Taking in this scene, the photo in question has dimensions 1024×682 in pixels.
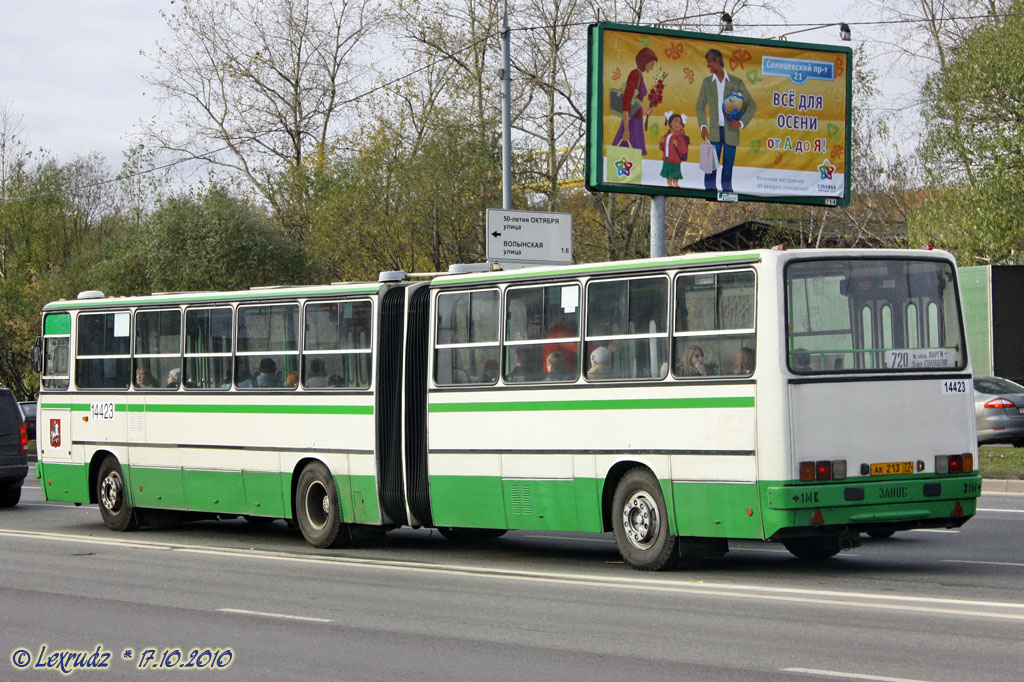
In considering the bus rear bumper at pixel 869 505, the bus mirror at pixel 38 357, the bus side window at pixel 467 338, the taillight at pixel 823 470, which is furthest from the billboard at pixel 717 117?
the taillight at pixel 823 470

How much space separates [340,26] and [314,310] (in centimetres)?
4070

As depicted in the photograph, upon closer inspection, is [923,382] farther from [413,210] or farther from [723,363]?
[413,210]

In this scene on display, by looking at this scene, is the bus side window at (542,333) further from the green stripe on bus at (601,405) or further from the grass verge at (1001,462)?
the grass verge at (1001,462)

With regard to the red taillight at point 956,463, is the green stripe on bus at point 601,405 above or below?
above

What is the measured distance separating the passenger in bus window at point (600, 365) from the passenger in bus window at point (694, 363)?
862mm

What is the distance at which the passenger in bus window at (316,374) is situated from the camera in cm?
1577

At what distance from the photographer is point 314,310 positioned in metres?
15.9

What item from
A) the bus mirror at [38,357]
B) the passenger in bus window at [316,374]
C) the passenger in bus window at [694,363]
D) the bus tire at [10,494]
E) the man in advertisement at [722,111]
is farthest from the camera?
the man in advertisement at [722,111]

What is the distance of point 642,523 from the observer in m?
12.8

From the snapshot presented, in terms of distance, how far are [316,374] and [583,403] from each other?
3801mm

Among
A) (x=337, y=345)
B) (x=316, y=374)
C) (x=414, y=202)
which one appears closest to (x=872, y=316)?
(x=337, y=345)

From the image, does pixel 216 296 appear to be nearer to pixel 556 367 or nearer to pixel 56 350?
pixel 56 350

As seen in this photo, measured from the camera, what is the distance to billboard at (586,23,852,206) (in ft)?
77.5

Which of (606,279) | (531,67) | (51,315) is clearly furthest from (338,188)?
(606,279)
